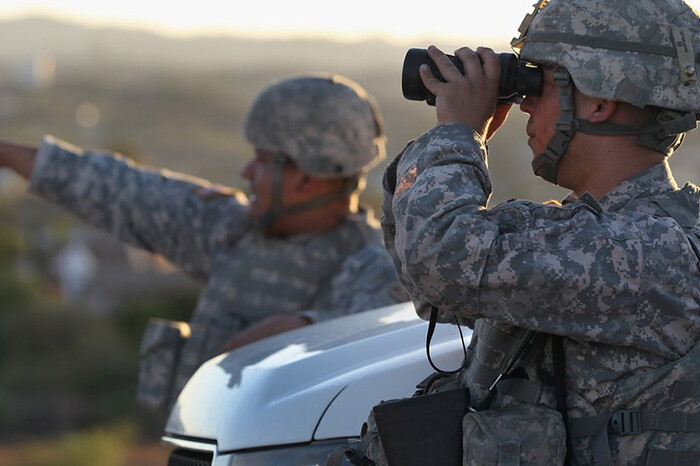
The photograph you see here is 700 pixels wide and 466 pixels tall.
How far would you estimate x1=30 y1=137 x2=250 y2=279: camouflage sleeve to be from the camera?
19.0ft

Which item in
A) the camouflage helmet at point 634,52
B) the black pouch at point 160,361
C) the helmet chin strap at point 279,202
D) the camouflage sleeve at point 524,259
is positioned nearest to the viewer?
the camouflage sleeve at point 524,259

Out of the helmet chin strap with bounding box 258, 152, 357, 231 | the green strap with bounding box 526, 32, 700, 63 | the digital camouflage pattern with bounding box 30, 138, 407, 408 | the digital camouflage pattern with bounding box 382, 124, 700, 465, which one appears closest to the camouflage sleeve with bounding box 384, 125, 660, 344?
the digital camouflage pattern with bounding box 382, 124, 700, 465

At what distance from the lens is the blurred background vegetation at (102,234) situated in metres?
18.5

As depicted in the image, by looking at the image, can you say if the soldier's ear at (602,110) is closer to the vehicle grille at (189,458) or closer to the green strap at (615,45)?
the green strap at (615,45)

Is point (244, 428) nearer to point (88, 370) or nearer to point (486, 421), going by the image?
point (486, 421)

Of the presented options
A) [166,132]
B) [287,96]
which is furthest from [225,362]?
[166,132]

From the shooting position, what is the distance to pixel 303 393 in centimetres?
372

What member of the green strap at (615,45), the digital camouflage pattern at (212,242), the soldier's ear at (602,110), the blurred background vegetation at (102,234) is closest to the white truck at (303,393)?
the soldier's ear at (602,110)

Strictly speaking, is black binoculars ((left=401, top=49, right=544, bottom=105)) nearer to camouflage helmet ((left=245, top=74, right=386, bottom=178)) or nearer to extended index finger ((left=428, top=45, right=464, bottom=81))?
extended index finger ((left=428, top=45, right=464, bottom=81))

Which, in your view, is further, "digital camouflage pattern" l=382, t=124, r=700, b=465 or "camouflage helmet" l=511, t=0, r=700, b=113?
"camouflage helmet" l=511, t=0, r=700, b=113

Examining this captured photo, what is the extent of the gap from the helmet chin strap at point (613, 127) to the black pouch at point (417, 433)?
687mm

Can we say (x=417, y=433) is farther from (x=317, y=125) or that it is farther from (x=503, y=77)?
(x=317, y=125)

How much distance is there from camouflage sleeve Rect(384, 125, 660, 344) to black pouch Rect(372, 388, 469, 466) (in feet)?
0.79

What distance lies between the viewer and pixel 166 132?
8856 cm
